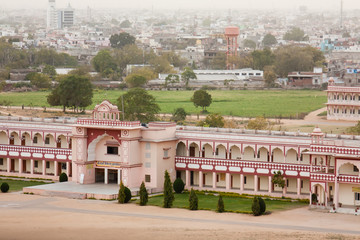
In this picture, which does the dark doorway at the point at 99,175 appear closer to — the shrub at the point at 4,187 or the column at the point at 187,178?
the column at the point at 187,178

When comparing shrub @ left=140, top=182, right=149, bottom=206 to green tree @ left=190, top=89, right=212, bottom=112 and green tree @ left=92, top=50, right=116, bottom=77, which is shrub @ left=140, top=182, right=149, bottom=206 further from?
green tree @ left=92, top=50, right=116, bottom=77

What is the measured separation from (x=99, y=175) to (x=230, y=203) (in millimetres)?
10463

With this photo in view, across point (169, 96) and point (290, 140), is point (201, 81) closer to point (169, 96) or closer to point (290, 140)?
point (169, 96)

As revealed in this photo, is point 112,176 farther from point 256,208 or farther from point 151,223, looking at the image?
point 256,208

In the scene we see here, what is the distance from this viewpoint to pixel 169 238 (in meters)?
47.6

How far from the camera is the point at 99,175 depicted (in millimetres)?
63625

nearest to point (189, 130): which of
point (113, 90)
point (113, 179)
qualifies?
point (113, 179)

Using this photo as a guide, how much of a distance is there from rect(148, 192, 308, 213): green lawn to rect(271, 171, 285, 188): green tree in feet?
3.19

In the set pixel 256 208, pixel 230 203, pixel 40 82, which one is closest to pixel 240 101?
pixel 40 82

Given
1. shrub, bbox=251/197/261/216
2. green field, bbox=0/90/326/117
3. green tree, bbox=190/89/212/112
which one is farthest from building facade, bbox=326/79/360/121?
shrub, bbox=251/197/261/216

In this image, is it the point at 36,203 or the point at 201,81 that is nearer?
the point at 36,203

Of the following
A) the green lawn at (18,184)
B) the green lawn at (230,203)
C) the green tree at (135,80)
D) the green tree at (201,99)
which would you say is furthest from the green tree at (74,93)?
the green lawn at (230,203)

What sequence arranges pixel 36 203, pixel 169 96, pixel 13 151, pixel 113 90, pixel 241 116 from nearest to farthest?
pixel 36 203 → pixel 13 151 → pixel 241 116 → pixel 169 96 → pixel 113 90

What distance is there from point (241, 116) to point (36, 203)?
51.1m
